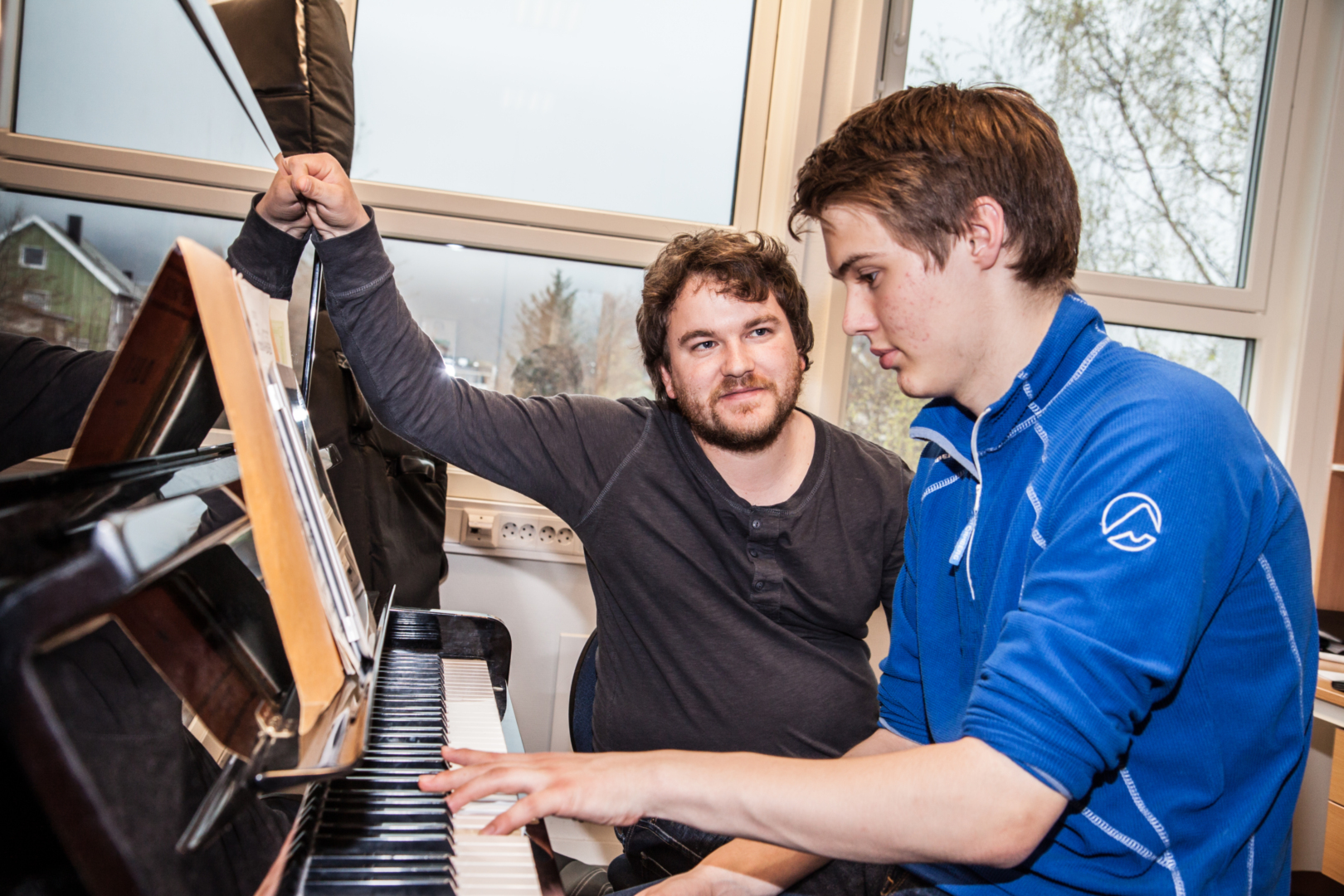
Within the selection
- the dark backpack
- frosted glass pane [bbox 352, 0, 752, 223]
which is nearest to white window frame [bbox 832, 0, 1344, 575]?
frosted glass pane [bbox 352, 0, 752, 223]

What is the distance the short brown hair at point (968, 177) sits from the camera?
875mm

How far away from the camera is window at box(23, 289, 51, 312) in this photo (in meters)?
0.53

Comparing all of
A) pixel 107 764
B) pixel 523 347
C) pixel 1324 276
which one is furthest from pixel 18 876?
pixel 1324 276

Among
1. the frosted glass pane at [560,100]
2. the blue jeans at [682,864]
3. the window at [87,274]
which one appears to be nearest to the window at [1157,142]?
the frosted glass pane at [560,100]

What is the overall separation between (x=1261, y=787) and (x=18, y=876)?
93 centimetres

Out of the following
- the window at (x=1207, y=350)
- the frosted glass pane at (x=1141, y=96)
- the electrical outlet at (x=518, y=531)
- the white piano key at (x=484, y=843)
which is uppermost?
the frosted glass pane at (x=1141, y=96)

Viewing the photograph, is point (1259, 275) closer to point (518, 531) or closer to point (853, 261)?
point (853, 261)

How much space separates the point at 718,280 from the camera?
1470 mm

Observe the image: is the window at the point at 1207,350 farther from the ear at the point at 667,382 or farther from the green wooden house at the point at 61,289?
the green wooden house at the point at 61,289

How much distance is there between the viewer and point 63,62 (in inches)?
21.7

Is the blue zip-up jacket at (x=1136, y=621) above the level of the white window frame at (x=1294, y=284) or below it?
below

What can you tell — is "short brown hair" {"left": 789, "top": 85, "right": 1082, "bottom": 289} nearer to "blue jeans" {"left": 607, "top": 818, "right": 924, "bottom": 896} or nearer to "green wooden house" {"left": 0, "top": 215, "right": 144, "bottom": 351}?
"green wooden house" {"left": 0, "top": 215, "right": 144, "bottom": 351}

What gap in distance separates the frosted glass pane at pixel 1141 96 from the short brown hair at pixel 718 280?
1.04m

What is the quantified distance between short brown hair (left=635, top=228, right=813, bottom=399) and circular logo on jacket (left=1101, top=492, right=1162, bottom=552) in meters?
0.89
